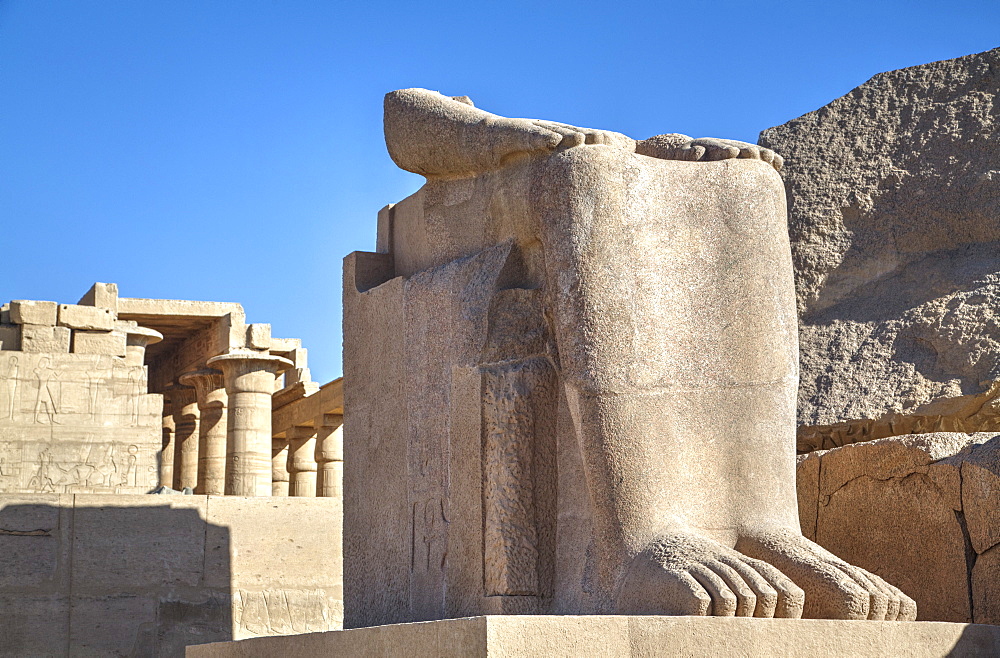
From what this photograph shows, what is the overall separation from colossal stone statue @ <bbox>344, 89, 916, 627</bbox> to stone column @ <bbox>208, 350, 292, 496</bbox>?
12554 mm

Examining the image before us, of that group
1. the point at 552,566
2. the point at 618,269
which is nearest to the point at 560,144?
the point at 618,269

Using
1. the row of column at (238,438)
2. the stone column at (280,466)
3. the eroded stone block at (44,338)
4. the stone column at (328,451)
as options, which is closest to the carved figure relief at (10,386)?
the eroded stone block at (44,338)

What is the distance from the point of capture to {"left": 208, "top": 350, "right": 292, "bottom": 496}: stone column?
16.7m

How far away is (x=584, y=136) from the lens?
4.00 meters

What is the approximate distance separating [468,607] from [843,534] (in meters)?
1.60

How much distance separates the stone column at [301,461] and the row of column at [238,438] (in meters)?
0.02

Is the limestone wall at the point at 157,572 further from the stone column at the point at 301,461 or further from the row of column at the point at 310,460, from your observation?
the stone column at the point at 301,461

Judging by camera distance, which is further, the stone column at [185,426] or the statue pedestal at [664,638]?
the stone column at [185,426]

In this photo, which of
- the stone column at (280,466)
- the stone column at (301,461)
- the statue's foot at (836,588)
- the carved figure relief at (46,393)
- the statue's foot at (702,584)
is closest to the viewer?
the statue's foot at (702,584)

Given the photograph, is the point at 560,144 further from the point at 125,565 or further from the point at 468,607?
the point at 125,565

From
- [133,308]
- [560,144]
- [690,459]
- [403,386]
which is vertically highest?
[133,308]

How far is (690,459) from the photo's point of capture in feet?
12.4

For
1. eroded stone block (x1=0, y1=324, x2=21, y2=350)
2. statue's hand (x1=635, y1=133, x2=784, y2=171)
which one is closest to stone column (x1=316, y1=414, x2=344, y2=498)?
eroded stone block (x1=0, y1=324, x2=21, y2=350)

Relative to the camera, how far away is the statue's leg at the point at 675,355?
368 cm
